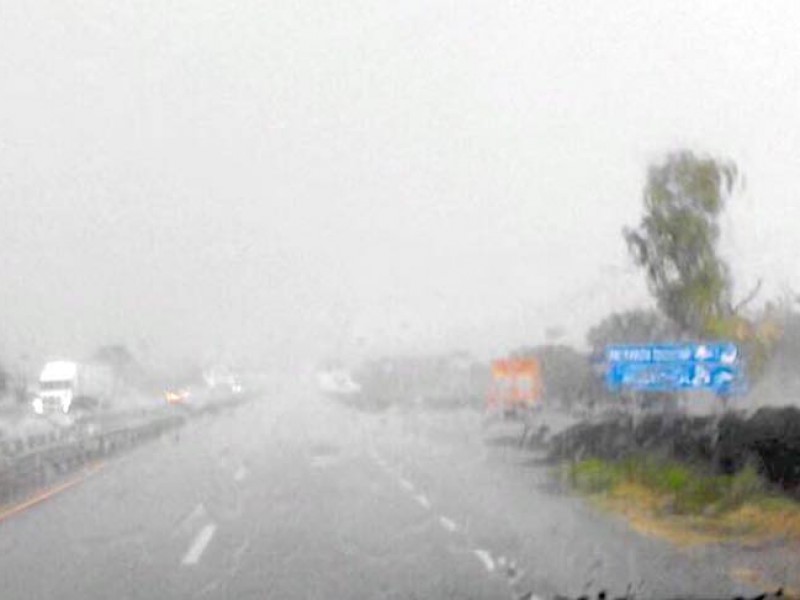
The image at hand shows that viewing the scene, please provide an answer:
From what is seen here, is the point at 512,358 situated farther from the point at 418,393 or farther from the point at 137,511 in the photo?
the point at 418,393

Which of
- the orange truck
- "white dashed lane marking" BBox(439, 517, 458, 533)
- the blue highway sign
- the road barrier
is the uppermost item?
the blue highway sign

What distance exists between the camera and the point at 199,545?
17.5m

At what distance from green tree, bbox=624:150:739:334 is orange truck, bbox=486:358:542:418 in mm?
11416

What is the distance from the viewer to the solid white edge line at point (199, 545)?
1600 cm

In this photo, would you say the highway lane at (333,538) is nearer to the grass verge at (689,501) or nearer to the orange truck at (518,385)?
the grass verge at (689,501)

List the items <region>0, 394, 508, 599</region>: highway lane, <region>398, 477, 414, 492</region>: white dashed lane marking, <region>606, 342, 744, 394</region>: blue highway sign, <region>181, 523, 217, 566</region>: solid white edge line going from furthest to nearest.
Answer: <region>606, 342, 744, 394</region>: blue highway sign < <region>398, 477, 414, 492</region>: white dashed lane marking < <region>181, 523, 217, 566</region>: solid white edge line < <region>0, 394, 508, 599</region>: highway lane

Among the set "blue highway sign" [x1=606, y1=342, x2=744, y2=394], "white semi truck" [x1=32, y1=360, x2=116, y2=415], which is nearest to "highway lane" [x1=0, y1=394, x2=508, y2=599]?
"blue highway sign" [x1=606, y1=342, x2=744, y2=394]

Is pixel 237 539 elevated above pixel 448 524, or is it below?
below

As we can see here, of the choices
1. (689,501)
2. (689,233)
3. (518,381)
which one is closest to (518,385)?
(518,381)

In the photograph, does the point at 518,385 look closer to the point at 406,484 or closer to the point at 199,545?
the point at 406,484

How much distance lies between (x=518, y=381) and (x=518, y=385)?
230 millimetres

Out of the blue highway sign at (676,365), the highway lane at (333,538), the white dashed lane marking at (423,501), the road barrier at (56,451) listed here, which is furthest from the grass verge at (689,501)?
the road barrier at (56,451)

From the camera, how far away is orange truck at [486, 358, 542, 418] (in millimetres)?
45438

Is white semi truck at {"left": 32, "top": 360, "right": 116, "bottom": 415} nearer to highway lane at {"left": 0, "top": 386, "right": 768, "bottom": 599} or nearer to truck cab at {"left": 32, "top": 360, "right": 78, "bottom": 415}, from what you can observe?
truck cab at {"left": 32, "top": 360, "right": 78, "bottom": 415}
